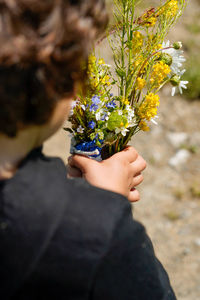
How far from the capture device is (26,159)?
0.77 m

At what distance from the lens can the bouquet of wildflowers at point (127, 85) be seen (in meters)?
1.07

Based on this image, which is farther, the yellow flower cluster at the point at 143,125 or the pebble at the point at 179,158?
the pebble at the point at 179,158

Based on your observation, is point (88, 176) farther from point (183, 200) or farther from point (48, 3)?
point (183, 200)

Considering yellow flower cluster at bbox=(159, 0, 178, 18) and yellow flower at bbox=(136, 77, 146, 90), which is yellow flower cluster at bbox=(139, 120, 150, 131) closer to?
yellow flower at bbox=(136, 77, 146, 90)

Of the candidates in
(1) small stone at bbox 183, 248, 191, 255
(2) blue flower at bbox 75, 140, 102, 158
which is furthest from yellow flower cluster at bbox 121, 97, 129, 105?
(1) small stone at bbox 183, 248, 191, 255

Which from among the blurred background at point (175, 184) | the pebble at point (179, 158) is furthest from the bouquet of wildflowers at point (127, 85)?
the pebble at point (179, 158)

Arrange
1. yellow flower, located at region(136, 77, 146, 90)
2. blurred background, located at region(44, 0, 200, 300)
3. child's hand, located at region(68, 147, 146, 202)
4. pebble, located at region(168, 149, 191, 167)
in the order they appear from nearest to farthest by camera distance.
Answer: child's hand, located at region(68, 147, 146, 202)
yellow flower, located at region(136, 77, 146, 90)
blurred background, located at region(44, 0, 200, 300)
pebble, located at region(168, 149, 191, 167)

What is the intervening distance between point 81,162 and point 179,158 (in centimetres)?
210

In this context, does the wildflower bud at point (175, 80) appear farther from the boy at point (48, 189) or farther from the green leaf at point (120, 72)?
the boy at point (48, 189)

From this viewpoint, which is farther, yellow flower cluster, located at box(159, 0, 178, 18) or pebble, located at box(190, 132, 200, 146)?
pebble, located at box(190, 132, 200, 146)

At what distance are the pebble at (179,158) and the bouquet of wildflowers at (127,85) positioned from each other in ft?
6.25

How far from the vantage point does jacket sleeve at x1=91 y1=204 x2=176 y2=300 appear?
754 mm

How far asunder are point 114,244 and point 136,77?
527 mm

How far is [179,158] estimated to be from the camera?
9.94 feet
